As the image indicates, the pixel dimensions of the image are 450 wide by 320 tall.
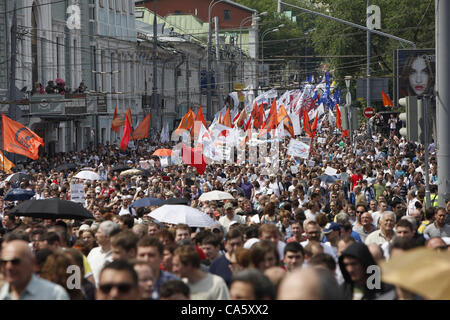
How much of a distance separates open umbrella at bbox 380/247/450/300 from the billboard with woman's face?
13.1m

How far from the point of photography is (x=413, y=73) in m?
18.1

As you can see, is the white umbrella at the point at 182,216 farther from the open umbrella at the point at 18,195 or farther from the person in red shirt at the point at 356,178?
the person in red shirt at the point at 356,178

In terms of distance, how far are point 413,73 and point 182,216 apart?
617cm

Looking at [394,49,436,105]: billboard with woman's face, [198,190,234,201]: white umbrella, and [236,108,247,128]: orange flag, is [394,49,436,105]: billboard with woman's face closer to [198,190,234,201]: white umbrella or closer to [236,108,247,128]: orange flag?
[198,190,234,201]: white umbrella

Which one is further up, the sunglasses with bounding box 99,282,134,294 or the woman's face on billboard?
the woman's face on billboard

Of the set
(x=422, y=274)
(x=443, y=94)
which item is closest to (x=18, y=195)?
(x=443, y=94)

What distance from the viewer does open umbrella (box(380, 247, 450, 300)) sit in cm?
471

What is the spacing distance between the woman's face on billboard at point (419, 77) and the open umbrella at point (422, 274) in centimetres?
1327

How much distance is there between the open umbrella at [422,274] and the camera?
471 centimetres

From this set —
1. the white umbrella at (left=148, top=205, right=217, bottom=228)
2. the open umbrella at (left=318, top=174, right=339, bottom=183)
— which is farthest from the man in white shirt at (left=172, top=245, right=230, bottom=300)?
→ the open umbrella at (left=318, top=174, right=339, bottom=183)

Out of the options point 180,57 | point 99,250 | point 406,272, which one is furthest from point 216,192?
point 180,57

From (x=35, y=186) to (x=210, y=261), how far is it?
1519 centimetres

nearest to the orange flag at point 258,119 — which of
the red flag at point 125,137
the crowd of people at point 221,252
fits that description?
the red flag at point 125,137

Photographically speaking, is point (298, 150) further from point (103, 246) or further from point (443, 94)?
point (103, 246)
